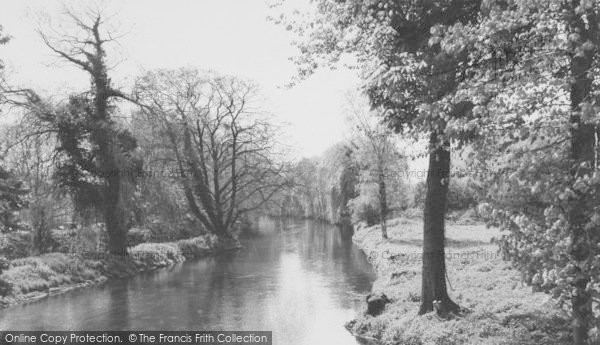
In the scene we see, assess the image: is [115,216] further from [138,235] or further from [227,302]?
[227,302]

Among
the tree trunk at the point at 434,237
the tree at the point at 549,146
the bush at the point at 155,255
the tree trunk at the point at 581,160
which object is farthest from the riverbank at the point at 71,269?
the tree trunk at the point at 581,160

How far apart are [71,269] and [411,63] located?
19.7 m

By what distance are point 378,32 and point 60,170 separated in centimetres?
2085

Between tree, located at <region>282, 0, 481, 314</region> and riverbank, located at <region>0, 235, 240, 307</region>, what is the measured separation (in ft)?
35.4

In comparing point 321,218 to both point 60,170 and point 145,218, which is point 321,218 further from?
point 60,170

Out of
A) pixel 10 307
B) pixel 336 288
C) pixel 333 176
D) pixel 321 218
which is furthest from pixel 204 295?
pixel 321 218

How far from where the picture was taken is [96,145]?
27.6 meters

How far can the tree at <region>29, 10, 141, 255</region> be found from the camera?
86.4ft

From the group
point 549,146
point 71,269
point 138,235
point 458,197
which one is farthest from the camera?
point 458,197

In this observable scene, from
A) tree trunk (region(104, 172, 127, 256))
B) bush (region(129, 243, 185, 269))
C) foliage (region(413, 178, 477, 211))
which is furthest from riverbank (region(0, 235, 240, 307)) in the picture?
foliage (region(413, 178, 477, 211))

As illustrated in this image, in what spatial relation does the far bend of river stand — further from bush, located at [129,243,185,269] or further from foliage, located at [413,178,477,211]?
foliage, located at [413,178,477,211]

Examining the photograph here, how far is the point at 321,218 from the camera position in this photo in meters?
73.5

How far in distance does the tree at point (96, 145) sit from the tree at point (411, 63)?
17.1m

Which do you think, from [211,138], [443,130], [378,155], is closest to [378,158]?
[378,155]
